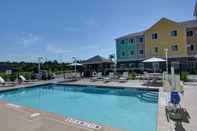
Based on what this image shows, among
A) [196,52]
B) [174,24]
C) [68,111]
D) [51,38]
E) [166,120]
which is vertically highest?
[174,24]

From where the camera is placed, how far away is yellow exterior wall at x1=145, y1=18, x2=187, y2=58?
2522cm

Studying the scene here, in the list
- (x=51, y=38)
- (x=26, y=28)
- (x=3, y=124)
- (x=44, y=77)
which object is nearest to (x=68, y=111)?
(x=3, y=124)

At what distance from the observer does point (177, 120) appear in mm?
5230

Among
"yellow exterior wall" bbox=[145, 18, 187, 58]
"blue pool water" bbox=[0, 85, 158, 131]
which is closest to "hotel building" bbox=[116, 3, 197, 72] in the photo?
"yellow exterior wall" bbox=[145, 18, 187, 58]

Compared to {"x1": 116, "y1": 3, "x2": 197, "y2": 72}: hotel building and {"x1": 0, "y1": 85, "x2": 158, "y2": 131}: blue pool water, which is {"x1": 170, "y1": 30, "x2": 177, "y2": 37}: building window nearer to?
{"x1": 116, "y1": 3, "x2": 197, "y2": 72}: hotel building

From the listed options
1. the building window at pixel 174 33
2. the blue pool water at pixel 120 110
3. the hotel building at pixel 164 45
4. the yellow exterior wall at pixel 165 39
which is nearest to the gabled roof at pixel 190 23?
the hotel building at pixel 164 45

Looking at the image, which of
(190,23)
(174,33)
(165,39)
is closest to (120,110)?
(165,39)

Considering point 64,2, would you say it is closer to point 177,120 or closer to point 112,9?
point 112,9

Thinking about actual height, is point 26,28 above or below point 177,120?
above

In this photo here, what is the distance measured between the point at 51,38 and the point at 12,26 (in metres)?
6.61

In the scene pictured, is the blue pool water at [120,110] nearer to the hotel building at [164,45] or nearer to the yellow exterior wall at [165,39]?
Result: the hotel building at [164,45]

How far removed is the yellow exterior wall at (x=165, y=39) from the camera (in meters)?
25.2

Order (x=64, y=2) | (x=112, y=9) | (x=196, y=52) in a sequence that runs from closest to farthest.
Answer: (x=64, y=2)
(x=112, y=9)
(x=196, y=52)

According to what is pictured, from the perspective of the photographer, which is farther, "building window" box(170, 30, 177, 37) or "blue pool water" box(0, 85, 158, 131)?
"building window" box(170, 30, 177, 37)
